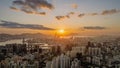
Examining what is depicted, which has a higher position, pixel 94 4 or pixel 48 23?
pixel 94 4

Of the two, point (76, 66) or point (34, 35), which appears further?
point (34, 35)

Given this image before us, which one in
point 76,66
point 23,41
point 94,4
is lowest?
point 76,66

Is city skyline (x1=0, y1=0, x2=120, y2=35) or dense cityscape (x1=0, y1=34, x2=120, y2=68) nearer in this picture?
dense cityscape (x1=0, y1=34, x2=120, y2=68)

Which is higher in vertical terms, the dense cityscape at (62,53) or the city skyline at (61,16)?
the city skyline at (61,16)

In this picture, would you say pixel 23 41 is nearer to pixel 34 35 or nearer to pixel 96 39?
pixel 34 35

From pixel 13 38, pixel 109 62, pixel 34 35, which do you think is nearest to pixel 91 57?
pixel 109 62

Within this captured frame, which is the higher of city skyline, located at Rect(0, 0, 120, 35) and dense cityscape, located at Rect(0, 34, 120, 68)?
city skyline, located at Rect(0, 0, 120, 35)

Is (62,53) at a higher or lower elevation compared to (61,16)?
lower

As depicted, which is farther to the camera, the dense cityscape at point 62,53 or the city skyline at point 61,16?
the city skyline at point 61,16
